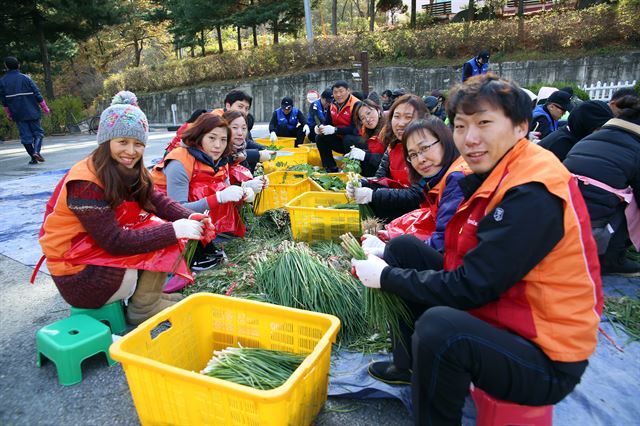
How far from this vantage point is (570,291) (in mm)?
1224

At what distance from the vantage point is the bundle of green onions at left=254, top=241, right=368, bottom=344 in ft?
7.41

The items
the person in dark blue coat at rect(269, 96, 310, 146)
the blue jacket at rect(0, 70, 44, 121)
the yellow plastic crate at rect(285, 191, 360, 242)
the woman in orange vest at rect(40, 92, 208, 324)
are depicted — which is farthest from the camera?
the blue jacket at rect(0, 70, 44, 121)

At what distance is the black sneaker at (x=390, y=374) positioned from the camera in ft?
Result: 6.03

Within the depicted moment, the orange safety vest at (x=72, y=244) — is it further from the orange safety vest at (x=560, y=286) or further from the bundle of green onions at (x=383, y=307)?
Answer: the orange safety vest at (x=560, y=286)

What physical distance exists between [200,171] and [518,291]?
2.45m

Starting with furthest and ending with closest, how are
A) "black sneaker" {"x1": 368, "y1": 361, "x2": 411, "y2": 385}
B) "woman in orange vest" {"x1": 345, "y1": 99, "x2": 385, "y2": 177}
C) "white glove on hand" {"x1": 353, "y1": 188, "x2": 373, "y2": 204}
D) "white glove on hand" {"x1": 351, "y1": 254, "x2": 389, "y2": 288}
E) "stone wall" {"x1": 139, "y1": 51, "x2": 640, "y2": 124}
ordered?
"stone wall" {"x1": 139, "y1": 51, "x2": 640, "y2": 124} → "woman in orange vest" {"x1": 345, "y1": 99, "x2": 385, "y2": 177} → "white glove on hand" {"x1": 353, "y1": 188, "x2": 373, "y2": 204} → "black sneaker" {"x1": 368, "y1": 361, "x2": 411, "y2": 385} → "white glove on hand" {"x1": 351, "y1": 254, "x2": 389, "y2": 288}

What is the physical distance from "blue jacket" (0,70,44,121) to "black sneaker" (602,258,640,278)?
896 cm

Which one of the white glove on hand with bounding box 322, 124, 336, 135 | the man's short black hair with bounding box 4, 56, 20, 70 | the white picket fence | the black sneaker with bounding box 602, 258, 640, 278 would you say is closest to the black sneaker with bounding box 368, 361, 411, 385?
the black sneaker with bounding box 602, 258, 640, 278

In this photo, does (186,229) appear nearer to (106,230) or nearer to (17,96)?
(106,230)

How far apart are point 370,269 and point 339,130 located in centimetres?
434

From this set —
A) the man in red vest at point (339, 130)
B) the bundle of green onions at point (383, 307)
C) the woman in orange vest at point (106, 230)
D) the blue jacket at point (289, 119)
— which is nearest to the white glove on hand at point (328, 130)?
the man in red vest at point (339, 130)

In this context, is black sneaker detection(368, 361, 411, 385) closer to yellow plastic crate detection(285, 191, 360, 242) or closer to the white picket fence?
yellow plastic crate detection(285, 191, 360, 242)

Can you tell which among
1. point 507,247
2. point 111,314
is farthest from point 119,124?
point 507,247

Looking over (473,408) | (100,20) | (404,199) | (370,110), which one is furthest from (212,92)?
(473,408)
